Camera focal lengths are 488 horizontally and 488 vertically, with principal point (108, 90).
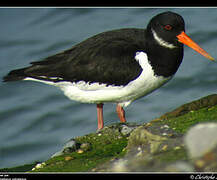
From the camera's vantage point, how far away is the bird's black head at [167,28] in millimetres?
7109

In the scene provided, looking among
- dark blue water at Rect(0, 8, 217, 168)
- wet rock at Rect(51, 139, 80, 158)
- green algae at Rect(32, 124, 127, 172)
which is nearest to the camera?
green algae at Rect(32, 124, 127, 172)

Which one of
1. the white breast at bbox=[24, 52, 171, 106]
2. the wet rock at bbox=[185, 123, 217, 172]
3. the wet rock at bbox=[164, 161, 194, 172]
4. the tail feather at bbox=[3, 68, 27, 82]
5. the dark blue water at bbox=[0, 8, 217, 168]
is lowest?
the wet rock at bbox=[164, 161, 194, 172]

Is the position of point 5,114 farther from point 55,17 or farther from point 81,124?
point 55,17

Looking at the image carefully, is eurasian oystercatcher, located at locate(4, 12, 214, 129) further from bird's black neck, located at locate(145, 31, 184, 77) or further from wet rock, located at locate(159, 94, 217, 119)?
wet rock, located at locate(159, 94, 217, 119)

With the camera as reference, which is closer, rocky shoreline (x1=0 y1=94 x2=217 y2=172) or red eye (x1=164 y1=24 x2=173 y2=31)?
rocky shoreline (x1=0 y1=94 x2=217 y2=172)

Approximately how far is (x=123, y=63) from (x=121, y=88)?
37 centimetres

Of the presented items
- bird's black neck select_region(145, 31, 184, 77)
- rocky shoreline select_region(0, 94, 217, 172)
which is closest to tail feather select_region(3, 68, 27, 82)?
rocky shoreline select_region(0, 94, 217, 172)

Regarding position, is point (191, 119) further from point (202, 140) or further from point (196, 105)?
point (202, 140)

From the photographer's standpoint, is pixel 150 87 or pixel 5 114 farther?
pixel 5 114

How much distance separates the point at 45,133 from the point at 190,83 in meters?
3.69

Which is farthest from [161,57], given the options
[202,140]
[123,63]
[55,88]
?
[55,88]

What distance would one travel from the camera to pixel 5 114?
39.8ft

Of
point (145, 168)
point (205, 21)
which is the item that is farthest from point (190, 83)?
point (145, 168)

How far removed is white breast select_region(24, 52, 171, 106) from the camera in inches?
277
